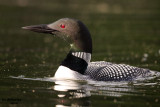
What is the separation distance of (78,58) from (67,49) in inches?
180

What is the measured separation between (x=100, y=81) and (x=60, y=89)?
0.89m

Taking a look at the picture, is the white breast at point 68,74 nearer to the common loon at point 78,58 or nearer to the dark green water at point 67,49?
the common loon at point 78,58

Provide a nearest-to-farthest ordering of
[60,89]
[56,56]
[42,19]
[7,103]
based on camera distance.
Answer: [7,103]
[60,89]
[56,56]
[42,19]

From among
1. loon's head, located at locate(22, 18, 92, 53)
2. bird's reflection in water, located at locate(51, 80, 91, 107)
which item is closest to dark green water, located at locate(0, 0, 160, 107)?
bird's reflection in water, located at locate(51, 80, 91, 107)

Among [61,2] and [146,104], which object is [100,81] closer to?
[146,104]

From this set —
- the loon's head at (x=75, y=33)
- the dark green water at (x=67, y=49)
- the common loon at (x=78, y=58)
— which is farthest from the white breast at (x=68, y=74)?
the loon's head at (x=75, y=33)

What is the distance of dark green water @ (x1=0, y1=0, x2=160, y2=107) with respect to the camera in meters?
6.92

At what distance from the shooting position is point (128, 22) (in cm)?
1812

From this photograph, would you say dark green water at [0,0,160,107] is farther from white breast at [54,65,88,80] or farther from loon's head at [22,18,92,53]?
loon's head at [22,18,92,53]

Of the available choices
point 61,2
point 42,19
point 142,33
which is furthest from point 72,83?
point 61,2

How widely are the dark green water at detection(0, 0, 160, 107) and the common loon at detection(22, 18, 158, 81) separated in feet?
0.73

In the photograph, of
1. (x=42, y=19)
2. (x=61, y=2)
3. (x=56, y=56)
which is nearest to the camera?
(x=56, y=56)

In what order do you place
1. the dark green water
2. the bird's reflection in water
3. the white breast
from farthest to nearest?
the white breast < the dark green water < the bird's reflection in water

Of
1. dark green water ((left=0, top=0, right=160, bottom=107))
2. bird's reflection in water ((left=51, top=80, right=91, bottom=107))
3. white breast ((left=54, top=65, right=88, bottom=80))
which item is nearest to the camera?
bird's reflection in water ((left=51, top=80, right=91, bottom=107))
